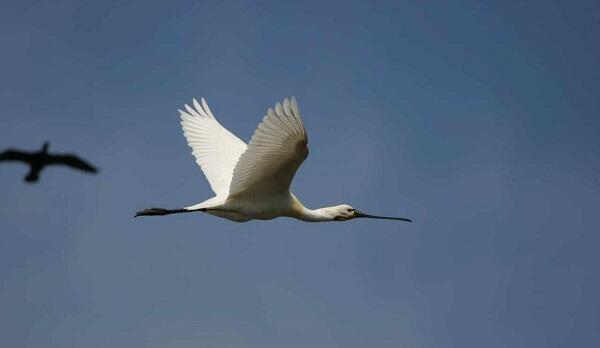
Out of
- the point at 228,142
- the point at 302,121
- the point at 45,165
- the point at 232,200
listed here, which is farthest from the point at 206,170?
the point at 45,165

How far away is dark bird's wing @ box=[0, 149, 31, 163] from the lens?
205cm

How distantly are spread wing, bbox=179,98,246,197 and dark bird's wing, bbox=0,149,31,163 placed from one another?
398 inches

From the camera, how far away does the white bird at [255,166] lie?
905cm

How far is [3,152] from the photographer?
2012 millimetres

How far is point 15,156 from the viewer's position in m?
2.22

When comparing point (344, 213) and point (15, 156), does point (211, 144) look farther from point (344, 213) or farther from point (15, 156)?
point (15, 156)

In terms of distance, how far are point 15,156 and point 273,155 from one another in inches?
297

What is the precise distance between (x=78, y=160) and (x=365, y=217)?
1145 cm

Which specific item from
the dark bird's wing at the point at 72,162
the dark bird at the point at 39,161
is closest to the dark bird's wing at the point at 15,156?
the dark bird at the point at 39,161

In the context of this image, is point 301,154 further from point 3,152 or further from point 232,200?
point 3,152

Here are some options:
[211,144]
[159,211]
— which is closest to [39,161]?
[159,211]

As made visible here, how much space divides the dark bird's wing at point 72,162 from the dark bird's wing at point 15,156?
0.11m

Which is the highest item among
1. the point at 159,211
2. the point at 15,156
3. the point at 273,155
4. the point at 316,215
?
the point at 273,155

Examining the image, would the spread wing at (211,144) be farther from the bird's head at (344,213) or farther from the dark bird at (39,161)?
the dark bird at (39,161)
